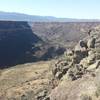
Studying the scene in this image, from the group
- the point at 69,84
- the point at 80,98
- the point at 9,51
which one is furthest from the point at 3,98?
the point at 9,51

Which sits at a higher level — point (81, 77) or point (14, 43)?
point (81, 77)

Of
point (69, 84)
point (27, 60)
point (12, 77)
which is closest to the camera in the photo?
point (69, 84)

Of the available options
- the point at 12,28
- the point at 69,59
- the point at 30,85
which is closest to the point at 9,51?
the point at 12,28

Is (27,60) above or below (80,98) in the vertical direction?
below

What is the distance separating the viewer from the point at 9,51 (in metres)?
122

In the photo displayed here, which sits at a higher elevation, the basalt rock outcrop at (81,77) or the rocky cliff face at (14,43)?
the basalt rock outcrop at (81,77)

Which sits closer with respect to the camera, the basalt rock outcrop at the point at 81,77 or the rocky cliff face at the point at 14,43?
the basalt rock outcrop at the point at 81,77

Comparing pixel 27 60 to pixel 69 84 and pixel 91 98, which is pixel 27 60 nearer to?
pixel 69 84

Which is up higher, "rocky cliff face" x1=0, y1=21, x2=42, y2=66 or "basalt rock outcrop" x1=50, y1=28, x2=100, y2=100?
"basalt rock outcrop" x1=50, y1=28, x2=100, y2=100

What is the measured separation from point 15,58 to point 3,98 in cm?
6814

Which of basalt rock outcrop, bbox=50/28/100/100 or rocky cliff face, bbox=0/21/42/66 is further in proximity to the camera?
rocky cliff face, bbox=0/21/42/66

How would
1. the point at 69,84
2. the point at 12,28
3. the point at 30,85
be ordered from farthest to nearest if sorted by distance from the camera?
the point at 12,28
the point at 30,85
the point at 69,84

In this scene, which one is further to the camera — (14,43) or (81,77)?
(14,43)

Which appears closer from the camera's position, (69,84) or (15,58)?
(69,84)
